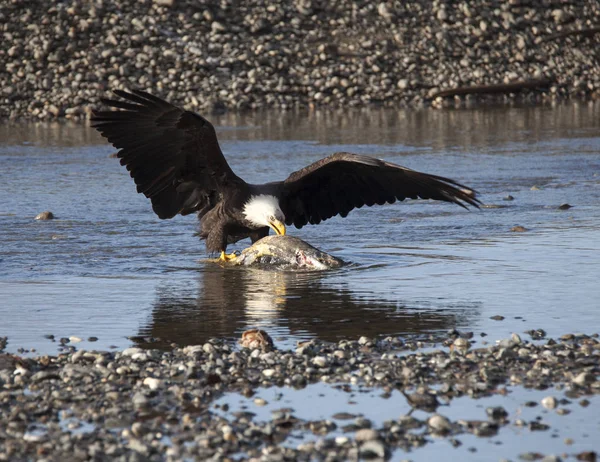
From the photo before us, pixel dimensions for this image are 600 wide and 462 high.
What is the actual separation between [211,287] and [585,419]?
3.05 metres

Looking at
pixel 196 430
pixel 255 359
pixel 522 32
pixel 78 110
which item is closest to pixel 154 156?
pixel 255 359

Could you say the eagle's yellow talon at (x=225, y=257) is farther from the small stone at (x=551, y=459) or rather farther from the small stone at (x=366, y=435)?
the small stone at (x=551, y=459)

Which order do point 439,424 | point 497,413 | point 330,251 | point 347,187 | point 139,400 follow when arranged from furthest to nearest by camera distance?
point 347,187 → point 330,251 → point 139,400 → point 497,413 → point 439,424

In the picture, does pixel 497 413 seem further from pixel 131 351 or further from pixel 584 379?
pixel 131 351

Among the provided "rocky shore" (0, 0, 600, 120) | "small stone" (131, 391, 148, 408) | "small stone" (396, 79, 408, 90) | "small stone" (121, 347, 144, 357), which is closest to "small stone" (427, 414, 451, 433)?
"small stone" (131, 391, 148, 408)

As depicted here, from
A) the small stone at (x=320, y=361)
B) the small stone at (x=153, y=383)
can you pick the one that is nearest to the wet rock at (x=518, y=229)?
the small stone at (x=320, y=361)

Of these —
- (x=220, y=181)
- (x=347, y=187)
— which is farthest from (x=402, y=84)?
(x=220, y=181)

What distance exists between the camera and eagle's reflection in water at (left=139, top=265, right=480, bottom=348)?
5.42 metres

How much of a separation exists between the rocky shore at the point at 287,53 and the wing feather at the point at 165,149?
8.92 m

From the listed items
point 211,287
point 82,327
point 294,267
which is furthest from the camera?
point 294,267

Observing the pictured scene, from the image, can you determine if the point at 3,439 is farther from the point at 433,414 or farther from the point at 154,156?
the point at 154,156

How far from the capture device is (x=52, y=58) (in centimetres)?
1678

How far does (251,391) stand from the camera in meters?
4.41

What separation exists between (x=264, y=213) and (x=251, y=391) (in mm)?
3044
